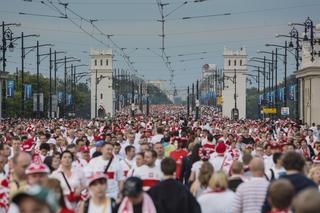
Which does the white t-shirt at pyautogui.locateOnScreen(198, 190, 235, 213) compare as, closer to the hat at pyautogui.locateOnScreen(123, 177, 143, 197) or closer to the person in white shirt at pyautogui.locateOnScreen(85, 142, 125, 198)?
the hat at pyautogui.locateOnScreen(123, 177, 143, 197)

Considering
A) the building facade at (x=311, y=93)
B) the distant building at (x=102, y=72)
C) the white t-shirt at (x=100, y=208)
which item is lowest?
→ the white t-shirt at (x=100, y=208)

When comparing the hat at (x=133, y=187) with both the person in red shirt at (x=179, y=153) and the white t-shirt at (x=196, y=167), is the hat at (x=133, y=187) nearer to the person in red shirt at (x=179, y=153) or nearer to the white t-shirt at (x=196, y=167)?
the white t-shirt at (x=196, y=167)

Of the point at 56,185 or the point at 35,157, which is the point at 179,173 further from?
the point at 56,185

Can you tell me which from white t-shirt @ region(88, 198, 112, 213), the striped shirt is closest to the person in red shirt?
the striped shirt

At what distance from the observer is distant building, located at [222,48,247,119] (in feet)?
588

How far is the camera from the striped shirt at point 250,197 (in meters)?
11.2

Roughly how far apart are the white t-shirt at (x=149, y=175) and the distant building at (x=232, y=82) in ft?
514

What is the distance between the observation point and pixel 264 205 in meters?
10.3

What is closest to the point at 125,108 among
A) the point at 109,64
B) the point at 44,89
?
the point at 109,64

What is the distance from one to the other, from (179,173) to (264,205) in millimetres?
7718

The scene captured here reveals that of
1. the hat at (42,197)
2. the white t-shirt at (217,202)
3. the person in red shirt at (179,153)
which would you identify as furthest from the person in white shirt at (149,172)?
the hat at (42,197)

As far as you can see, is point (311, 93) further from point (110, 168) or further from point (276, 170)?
point (110, 168)

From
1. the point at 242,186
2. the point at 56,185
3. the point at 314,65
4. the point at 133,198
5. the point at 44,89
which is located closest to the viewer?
the point at 56,185

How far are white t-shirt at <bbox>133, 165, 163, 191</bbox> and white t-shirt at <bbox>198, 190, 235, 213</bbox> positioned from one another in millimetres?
2818
